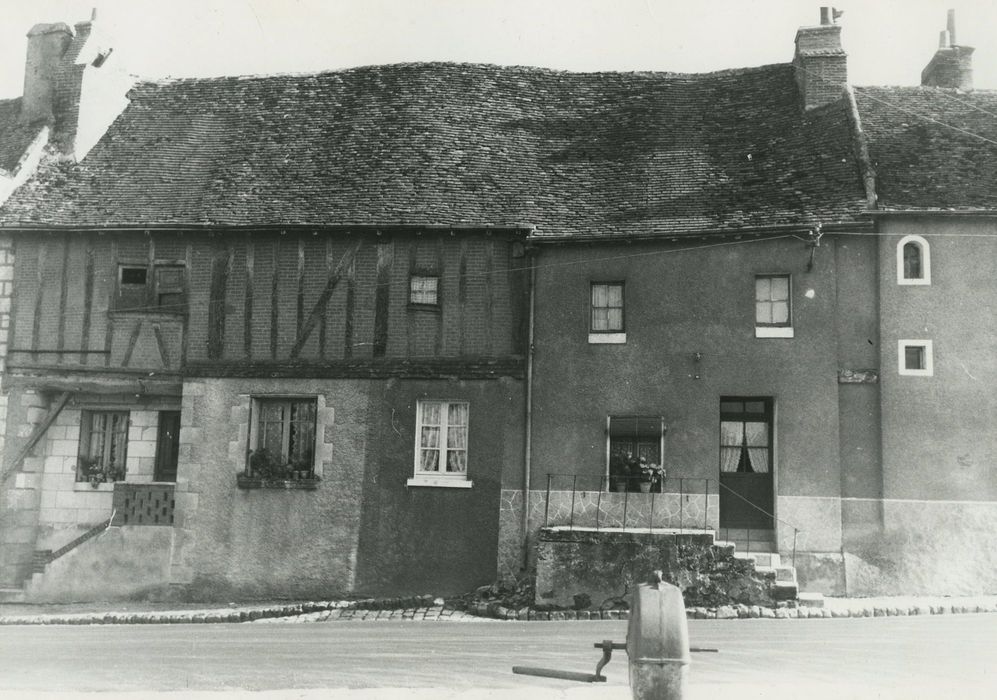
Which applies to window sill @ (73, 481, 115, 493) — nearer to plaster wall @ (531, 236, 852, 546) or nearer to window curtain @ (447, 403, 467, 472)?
window curtain @ (447, 403, 467, 472)

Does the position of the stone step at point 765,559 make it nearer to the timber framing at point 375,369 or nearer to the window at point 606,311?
the window at point 606,311

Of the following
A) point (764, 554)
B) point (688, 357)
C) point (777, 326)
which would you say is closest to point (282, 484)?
point (688, 357)

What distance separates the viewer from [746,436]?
16.5 m

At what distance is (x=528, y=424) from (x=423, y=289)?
298 centimetres

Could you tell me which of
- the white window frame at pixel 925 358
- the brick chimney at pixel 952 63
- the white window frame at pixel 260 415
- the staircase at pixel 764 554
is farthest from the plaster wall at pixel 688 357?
the brick chimney at pixel 952 63

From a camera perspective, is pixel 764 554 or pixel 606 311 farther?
pixel 606 311

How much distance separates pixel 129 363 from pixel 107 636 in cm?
582

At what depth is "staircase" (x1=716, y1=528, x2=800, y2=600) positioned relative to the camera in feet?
47.2

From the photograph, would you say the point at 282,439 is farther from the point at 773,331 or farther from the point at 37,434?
the point at 773,331

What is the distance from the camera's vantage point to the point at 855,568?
1540cm

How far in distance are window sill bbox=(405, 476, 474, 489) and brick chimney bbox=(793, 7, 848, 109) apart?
949 cm

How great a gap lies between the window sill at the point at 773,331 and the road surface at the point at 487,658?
15.5ft

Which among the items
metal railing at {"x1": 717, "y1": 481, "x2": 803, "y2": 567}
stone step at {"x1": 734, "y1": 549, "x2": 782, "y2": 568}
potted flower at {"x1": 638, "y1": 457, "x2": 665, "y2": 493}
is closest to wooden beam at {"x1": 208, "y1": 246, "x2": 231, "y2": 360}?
potted flower at {"x1": 638, "y1": 457, "x2": 665, "y2": 493}

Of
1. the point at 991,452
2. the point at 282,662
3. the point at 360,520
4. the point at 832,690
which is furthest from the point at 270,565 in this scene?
the point at 991,452
